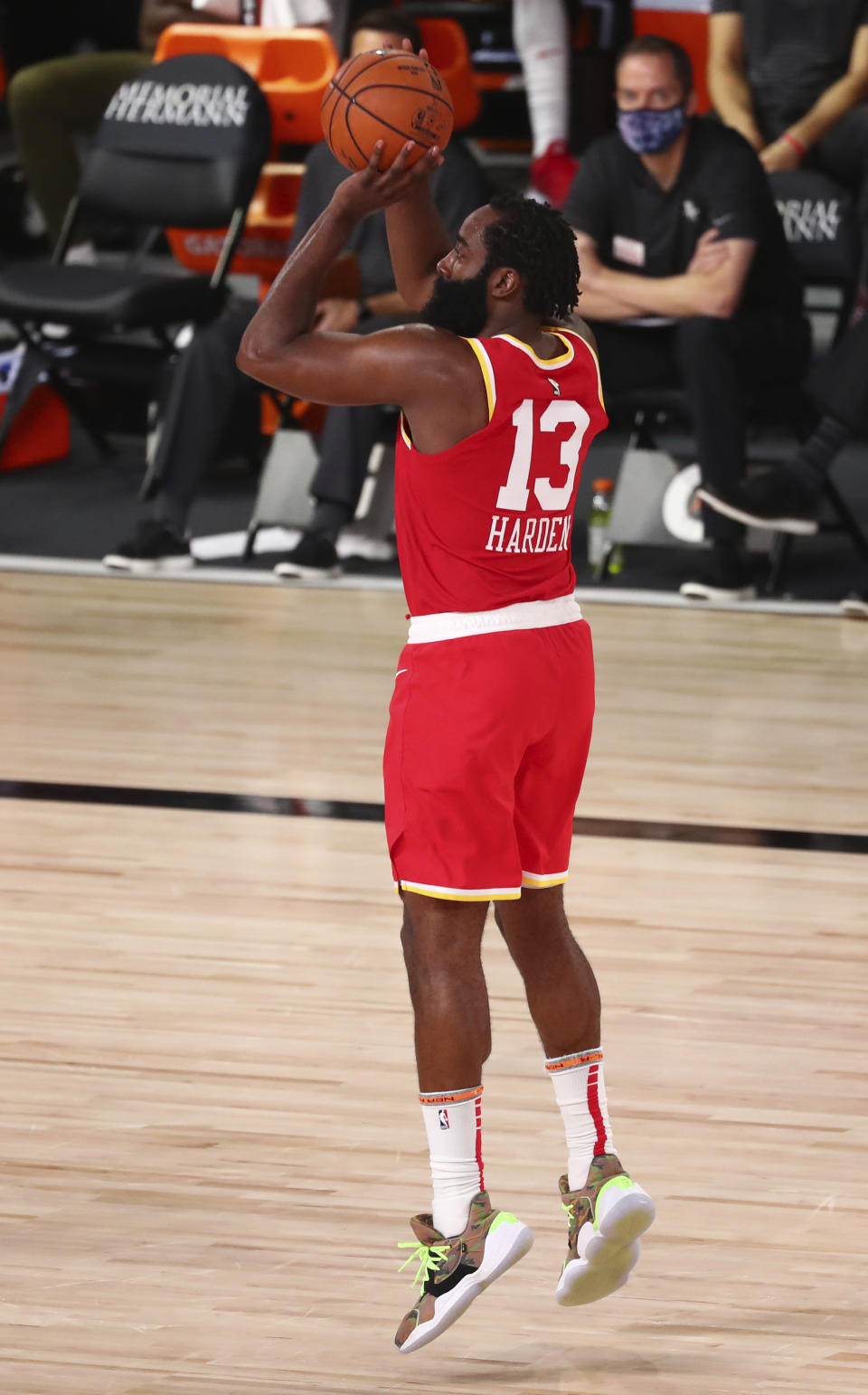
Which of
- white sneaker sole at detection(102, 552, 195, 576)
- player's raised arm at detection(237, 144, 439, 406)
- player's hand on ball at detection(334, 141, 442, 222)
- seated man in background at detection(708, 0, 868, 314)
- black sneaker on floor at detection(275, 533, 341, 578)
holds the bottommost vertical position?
white sneaker sole at detection(102, 552, 195, 576)

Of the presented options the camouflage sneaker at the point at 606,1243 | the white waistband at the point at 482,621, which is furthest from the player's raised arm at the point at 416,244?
Answer: the camouflage sneaker at the point at 606,1243

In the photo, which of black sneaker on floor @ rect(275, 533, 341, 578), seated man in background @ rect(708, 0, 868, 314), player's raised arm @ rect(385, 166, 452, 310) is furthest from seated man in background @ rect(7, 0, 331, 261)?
player's raised arm @ rect(385, 166, 452, 310)

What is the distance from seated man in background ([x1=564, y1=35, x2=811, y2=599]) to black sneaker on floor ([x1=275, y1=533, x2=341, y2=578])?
3.21 feet

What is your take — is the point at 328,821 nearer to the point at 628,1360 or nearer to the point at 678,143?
the point at 628,1360

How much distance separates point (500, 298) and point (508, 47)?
293 inches

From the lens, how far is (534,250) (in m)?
2.11

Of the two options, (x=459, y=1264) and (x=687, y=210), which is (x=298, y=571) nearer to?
(x=687, y=210)

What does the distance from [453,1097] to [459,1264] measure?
6.9 inches

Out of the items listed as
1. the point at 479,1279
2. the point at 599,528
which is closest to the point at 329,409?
the point at 599,528

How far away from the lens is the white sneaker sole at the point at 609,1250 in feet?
6.86

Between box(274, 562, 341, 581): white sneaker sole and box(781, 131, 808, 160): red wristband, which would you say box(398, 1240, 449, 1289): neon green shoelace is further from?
box(781, 131, 808, 160): red wristband

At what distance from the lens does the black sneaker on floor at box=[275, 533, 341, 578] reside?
19.6ft

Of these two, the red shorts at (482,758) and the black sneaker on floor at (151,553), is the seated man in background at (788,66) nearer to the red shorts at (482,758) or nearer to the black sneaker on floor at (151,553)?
the black sneaker on floor at (151,553)

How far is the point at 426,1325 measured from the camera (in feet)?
6.62
